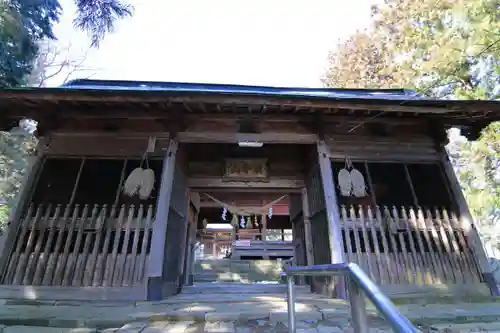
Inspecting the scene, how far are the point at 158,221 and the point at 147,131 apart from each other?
1981mm

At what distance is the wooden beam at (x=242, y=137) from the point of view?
5.34 meters

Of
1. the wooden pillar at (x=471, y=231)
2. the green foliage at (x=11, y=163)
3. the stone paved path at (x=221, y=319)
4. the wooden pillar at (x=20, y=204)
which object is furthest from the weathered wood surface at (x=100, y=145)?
the green foliage at (x=11, y=163)

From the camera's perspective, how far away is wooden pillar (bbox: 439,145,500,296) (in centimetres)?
458

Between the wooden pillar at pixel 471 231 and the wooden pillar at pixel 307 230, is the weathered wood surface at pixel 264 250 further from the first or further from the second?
the wooden pillar at pixel 471 231

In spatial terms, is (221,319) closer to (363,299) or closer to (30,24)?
(363,299)


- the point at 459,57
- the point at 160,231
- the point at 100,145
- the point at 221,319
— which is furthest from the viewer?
the point at 459,57

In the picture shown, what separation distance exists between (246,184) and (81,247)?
3.61m

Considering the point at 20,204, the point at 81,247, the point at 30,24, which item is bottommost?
the point at 81,247

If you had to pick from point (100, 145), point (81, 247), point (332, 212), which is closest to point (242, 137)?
point (332, 212)

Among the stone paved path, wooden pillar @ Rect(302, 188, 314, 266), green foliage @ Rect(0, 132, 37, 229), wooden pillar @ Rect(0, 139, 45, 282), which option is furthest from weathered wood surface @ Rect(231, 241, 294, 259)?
green foliage @ Rect(0, 132, 37, 229)

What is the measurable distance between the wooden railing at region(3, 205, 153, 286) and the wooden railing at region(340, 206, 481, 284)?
372 centimetres

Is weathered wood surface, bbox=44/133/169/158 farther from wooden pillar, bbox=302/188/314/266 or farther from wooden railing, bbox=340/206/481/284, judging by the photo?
wooden railing, bbox=340/206/481/284

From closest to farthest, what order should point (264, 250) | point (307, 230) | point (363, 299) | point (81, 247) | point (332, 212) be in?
point (363, 299), point (81, 247), point (332, 212), point (307, 230), point (264, 250)

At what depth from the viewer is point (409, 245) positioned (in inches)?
191
